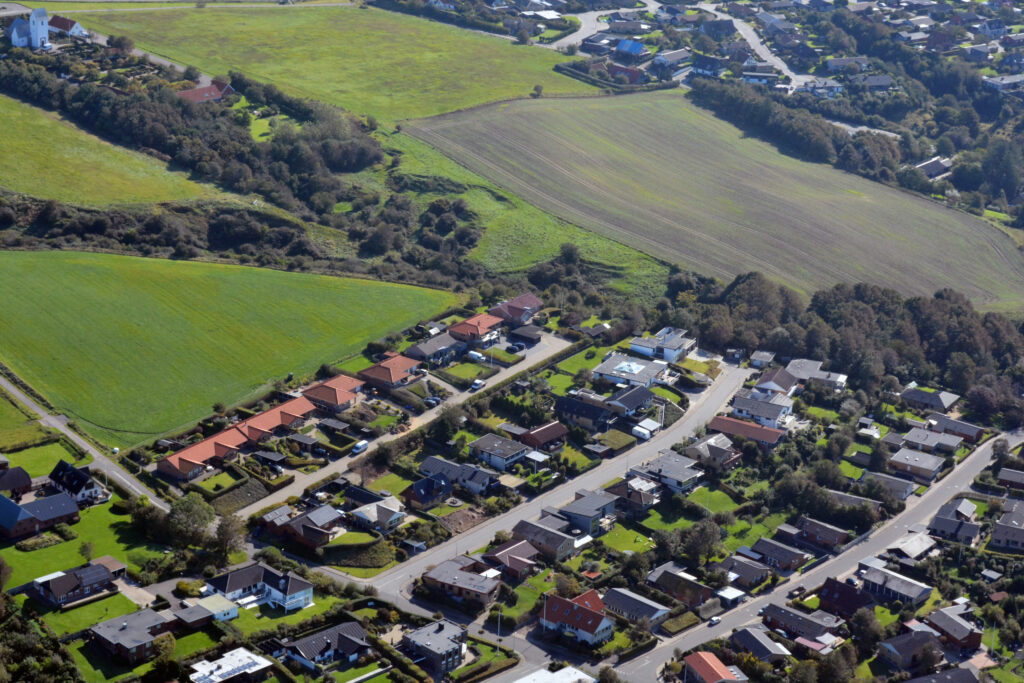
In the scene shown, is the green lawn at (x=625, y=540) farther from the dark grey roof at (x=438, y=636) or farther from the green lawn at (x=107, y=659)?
the green lawn at (x=107, y=659)

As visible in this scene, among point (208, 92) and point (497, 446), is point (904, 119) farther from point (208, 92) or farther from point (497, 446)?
point (497, 446)

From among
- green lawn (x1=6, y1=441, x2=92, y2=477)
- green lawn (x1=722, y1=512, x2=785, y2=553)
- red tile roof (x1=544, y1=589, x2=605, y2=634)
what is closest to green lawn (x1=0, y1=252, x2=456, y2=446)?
green lawn (x1=6, y1=441, x2=92, y2=477)

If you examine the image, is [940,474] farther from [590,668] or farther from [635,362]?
[590,668]

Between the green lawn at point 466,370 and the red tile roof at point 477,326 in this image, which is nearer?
the green lawn at point 466,370

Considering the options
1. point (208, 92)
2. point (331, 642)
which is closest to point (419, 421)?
point (331, 642)

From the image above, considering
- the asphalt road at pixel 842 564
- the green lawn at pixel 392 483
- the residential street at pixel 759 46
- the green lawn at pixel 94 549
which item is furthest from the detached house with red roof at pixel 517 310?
the residential street at pixel 759 46

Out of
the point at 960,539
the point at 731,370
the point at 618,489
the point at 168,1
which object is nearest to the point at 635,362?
the point at 731,370
